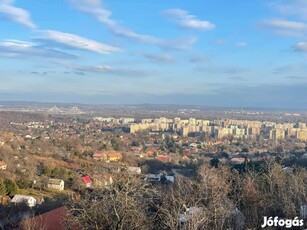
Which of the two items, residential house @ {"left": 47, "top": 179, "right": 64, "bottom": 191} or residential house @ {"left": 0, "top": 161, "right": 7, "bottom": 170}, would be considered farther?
residential house @ {"left": 0, "top": 161, "right": 7, "bottom": 170}

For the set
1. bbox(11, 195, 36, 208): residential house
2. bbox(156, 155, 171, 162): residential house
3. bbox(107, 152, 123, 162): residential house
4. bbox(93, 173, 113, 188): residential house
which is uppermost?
bbox(93, 173, 113, 188): residential house

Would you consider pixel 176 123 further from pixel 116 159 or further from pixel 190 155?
pixel 116 159

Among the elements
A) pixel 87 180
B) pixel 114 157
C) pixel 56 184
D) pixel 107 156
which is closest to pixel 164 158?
pixel 114 157

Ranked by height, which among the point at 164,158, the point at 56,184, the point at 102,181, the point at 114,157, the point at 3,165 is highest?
the point at 102,181

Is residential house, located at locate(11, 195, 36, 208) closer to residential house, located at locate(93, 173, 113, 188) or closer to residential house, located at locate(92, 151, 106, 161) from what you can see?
residential house, located at locate(93, 173, 113, 188)

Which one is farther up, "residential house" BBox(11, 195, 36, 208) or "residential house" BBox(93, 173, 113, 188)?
"residential house" BBox(93, 173, 113, 188)

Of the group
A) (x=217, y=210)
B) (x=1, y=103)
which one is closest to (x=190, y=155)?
(x=217, y=210)

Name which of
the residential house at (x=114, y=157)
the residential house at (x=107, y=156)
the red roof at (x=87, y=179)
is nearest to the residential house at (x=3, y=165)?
the red roof at (x=87, y=179)

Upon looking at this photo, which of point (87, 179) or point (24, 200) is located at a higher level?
point (24, 200)

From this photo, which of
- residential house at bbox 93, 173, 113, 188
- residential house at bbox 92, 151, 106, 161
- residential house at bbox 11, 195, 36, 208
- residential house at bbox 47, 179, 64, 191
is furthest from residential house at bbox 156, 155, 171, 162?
residential house at bbox 11, 195, 36, 208

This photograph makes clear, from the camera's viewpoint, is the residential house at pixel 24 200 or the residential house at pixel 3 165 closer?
the residential house at pixel 24 200

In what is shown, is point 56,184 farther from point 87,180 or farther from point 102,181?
point 102,181

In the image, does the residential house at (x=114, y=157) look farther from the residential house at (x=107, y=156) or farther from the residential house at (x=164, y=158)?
the residential house at (x=164, y=158)
